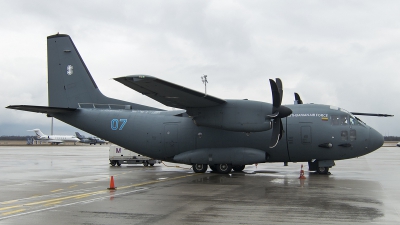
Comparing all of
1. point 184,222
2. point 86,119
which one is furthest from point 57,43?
point 184,222

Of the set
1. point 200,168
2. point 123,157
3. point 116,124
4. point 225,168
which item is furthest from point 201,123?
point 123,157

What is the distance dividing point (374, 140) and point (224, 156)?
321 inches

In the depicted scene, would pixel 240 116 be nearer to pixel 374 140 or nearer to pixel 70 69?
pixel 374 140

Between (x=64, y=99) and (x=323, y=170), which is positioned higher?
(x=64, y=99)

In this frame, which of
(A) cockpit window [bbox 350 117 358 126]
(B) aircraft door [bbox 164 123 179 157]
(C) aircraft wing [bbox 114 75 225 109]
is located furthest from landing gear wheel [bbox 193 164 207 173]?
(A) cockpit window [bbox 350 117 358 126]

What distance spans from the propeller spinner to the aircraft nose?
5012 millimetres

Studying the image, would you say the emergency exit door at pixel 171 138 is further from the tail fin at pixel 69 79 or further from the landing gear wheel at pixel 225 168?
the landing gear wheel at pixel 225 168

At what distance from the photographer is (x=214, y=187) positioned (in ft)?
53.8

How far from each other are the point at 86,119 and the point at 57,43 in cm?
530

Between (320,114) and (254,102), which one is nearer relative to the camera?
(254,102)

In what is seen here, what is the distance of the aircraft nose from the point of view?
21203 mm

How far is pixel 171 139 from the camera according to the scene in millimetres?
22656

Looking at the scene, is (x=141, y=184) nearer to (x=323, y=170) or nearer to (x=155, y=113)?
(x=155, y=113)

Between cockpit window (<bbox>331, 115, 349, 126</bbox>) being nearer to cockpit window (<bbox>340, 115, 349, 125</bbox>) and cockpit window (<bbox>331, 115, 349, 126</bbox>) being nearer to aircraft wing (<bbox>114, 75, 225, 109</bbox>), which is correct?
cockpit window (<bbox>340, 115, 349, 125</bbox>)
